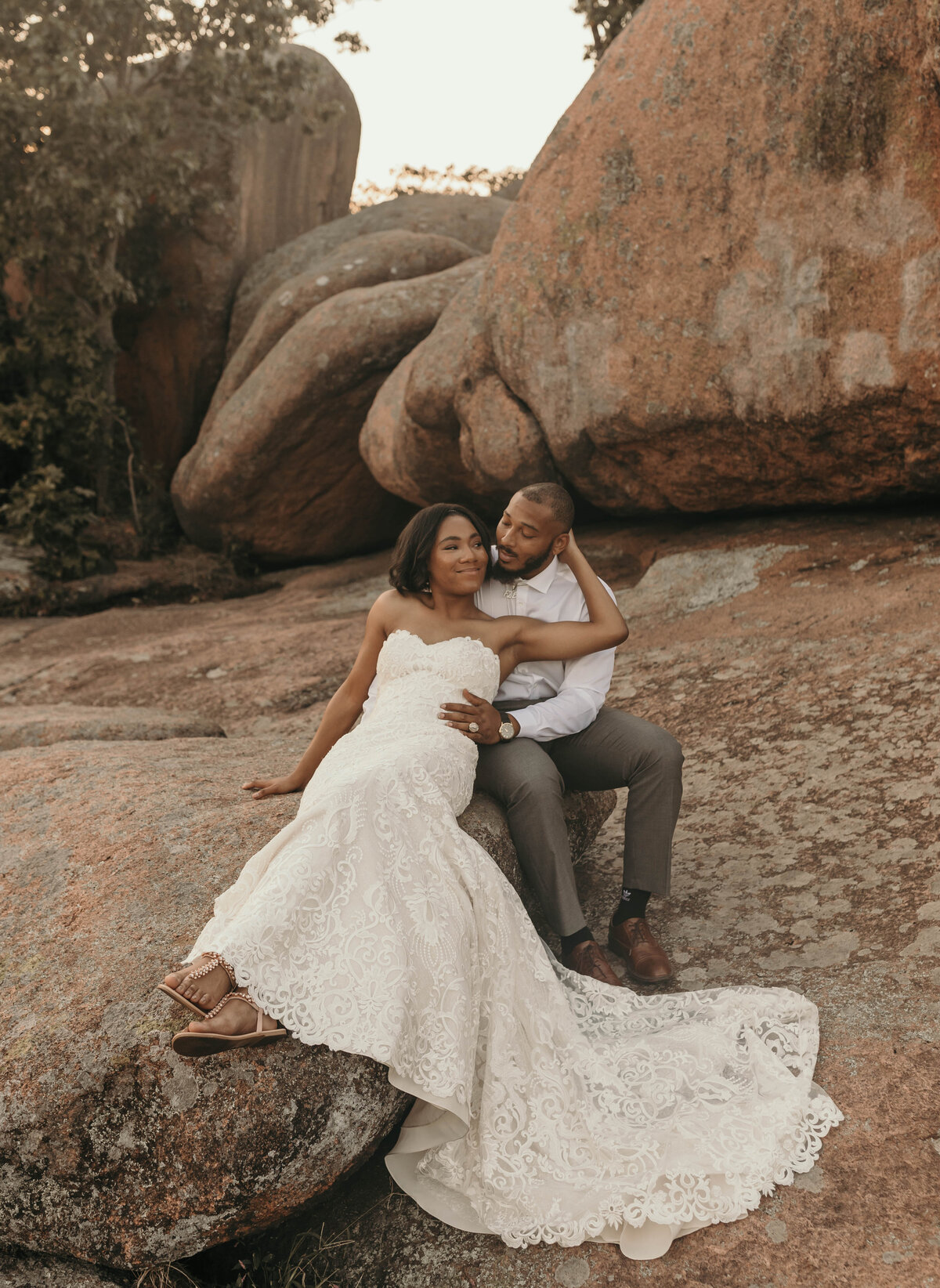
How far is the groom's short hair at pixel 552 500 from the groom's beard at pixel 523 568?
106mm

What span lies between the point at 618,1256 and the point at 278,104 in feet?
37.6

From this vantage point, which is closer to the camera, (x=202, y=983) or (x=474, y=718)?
(x=202, y=983)

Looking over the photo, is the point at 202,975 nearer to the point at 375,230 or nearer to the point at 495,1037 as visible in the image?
the point at 495,1037

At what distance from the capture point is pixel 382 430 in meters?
8.32

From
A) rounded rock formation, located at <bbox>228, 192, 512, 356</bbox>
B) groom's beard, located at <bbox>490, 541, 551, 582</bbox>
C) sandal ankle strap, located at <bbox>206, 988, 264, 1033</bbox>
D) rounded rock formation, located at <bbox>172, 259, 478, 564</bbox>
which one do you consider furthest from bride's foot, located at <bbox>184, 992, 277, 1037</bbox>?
rounded rock formation, located at <bbox>228, 192, 512, 356</bbox>

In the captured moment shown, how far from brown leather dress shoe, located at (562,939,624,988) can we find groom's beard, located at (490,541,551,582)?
136 cm

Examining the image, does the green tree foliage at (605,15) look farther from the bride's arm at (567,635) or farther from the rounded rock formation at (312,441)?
the bride's arm at (567,635)

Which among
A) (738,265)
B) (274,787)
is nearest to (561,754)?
(274,787)

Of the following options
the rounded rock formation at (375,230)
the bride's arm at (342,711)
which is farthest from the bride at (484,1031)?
the rounded rock formation at (375,230)

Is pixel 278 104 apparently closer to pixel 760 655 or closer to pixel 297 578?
pixel 297 578

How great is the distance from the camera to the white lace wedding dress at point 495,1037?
238 centimetres

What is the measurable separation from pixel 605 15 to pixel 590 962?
8.46 m

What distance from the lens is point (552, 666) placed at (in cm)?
383

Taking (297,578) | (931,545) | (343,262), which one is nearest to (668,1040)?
(931,545)
